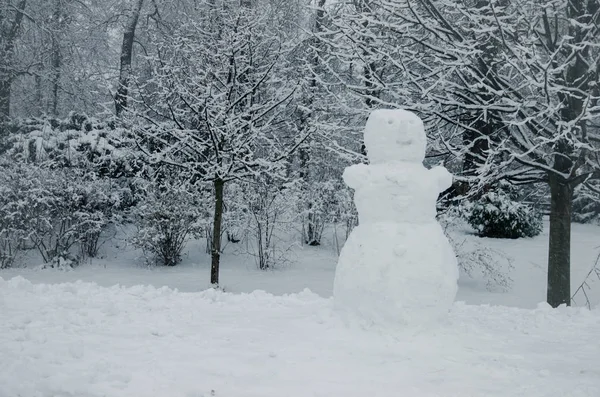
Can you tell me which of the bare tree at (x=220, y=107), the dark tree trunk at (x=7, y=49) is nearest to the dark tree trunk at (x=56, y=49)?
the dark tree trunk at (x=7, y=49)

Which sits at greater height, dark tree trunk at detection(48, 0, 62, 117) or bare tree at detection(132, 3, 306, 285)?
dark tree trunk at detection(48, 0, 62, 117)

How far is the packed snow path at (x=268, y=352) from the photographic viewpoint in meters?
3.44

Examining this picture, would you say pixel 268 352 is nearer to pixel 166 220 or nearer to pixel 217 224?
pixel 217 224

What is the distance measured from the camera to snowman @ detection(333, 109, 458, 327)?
4680mm

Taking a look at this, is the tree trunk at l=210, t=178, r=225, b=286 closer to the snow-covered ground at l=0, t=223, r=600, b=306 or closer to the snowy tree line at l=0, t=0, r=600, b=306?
the snowy tree line at l=0, t=0, r=600, b=306

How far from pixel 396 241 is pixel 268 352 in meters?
1.46

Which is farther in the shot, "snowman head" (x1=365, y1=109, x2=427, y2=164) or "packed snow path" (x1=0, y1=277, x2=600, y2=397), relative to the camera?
"snowman head" (x1=365, y1=109, x2=427, y2=164)

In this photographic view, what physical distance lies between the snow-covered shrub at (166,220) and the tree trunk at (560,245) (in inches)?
265

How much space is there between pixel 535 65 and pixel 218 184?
5.08m

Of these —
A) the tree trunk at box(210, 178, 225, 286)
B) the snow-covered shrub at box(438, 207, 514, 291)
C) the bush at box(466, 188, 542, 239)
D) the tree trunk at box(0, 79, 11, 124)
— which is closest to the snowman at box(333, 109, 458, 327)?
the tree trunk at box(210, 178, 225, 286)

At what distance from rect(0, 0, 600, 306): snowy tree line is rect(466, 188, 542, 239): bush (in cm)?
5

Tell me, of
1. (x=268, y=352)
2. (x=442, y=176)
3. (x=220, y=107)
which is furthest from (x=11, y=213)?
(x=442, y=176)

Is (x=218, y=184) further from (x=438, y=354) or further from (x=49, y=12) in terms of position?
(x=49, y=12)

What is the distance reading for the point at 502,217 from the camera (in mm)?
12531
